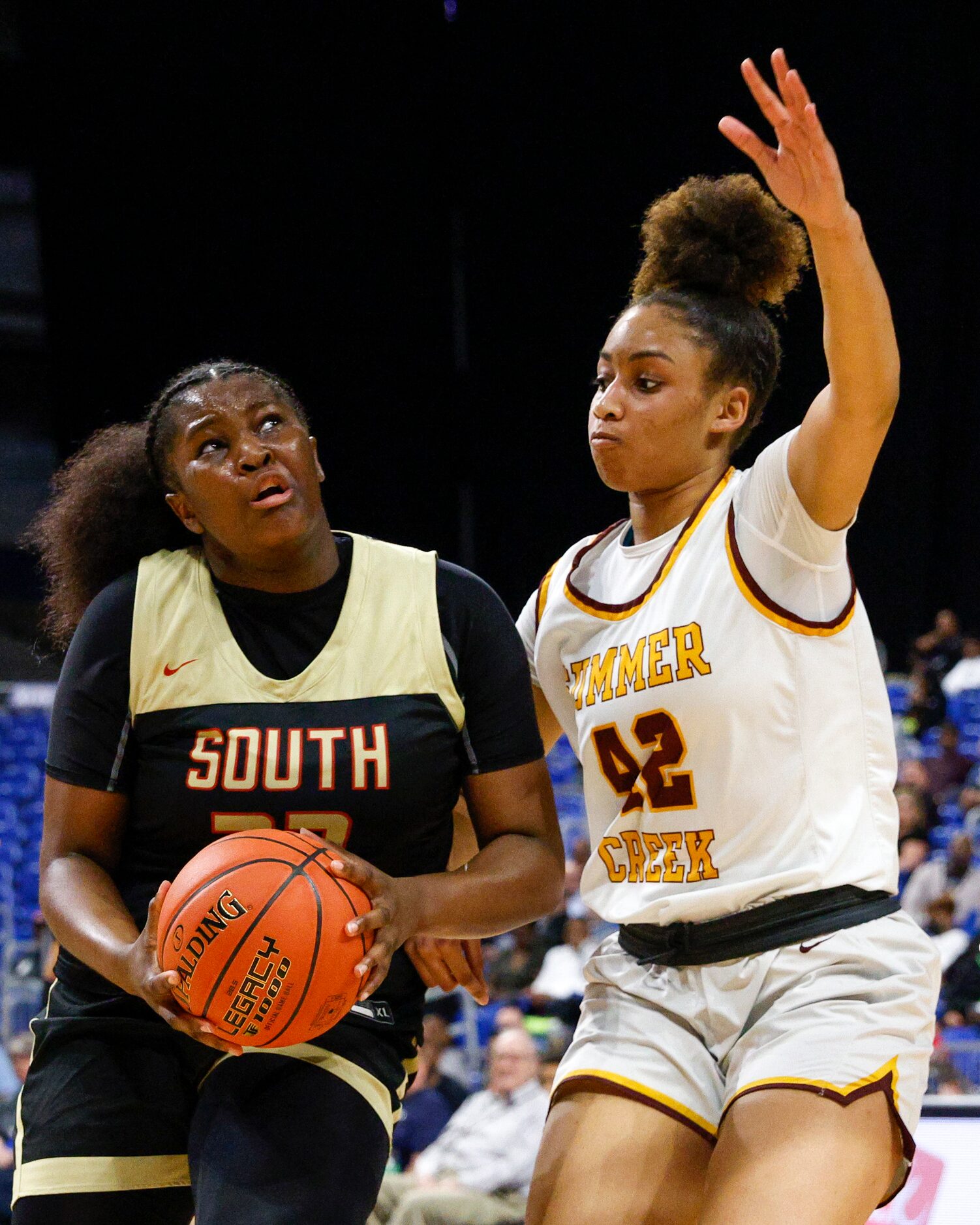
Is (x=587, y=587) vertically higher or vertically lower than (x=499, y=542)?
higher

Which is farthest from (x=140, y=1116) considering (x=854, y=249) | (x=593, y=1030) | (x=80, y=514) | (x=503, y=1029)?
(x=503, y=1029)

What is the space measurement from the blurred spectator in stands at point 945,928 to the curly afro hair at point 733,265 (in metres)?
5.63

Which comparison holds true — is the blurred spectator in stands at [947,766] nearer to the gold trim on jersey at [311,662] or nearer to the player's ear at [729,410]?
the player's ear at [729,410]

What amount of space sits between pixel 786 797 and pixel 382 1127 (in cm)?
89

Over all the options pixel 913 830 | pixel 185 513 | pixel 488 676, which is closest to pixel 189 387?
pixel 185 513

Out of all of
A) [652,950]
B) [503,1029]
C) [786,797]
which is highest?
[786,797]

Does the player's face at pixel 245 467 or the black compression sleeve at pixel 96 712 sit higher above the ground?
the player's face at pixel 245 467

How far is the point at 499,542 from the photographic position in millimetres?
14227

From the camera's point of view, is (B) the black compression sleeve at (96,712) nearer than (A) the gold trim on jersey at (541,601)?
Yes

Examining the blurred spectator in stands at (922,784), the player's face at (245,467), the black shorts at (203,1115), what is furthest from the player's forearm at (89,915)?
the blurred spectator in stands at (922,784)

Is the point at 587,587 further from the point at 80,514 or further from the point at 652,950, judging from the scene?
the point at 80,514

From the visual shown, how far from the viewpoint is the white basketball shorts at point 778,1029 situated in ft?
7.42

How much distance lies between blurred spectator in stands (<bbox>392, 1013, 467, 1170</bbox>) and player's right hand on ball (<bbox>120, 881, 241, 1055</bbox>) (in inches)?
174

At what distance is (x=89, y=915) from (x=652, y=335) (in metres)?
1.51
